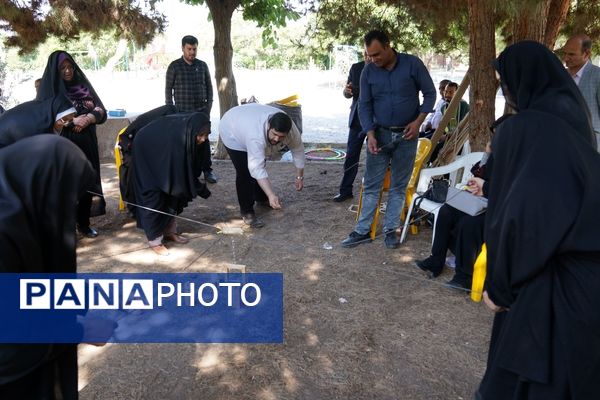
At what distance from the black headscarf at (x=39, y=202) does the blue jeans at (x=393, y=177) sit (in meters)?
3.01

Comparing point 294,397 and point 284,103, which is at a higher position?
point 284,103

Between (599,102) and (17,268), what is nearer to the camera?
Answer: (17,268)

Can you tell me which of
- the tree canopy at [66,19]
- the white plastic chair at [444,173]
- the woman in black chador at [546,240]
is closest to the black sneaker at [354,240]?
the white plastic chair at [444,173]

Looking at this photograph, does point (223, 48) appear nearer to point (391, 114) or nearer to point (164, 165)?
point (164, 165)

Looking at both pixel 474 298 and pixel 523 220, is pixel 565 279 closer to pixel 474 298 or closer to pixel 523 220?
pixel 523 220

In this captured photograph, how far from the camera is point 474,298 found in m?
3.44

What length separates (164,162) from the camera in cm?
409

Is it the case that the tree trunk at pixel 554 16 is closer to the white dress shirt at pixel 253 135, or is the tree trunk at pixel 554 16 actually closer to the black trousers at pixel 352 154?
the black trousers at pixel 352 154

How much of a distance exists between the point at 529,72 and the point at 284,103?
7.56 m

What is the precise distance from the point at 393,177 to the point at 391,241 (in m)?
0.55

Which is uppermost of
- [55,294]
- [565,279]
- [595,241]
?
[595,241]

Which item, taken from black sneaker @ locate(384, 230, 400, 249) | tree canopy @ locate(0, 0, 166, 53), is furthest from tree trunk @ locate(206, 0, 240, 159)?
black sneaker @ locate(384, 230, 400, 249)

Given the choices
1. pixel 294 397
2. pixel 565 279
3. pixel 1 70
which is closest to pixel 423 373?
pixel 294 397

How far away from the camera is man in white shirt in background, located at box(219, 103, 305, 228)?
169 inches
